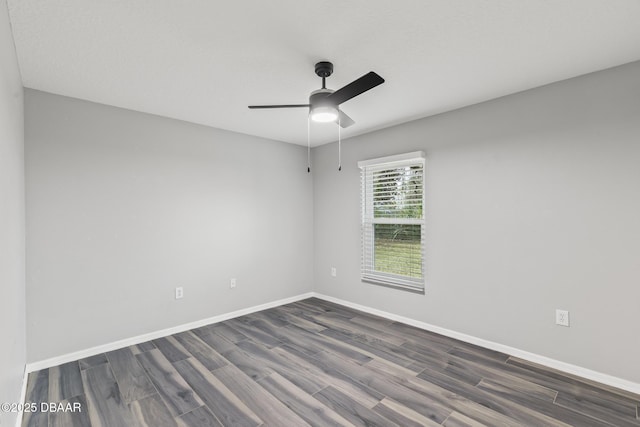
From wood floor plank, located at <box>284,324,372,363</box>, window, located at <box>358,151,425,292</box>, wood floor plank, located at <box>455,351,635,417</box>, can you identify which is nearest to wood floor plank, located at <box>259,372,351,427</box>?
wood floor plank, located at <box>284,324,372,363</box>

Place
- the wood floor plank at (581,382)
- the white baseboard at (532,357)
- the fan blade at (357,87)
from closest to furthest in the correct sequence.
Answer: the fan blade at (357,87), the wood floor plank at (581,382), the white baseboard at (532,357)

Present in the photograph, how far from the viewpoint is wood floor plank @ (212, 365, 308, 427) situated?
200cm

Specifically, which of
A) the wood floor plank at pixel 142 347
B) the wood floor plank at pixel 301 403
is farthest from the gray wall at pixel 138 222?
the wood floor plank at pixel 301 403

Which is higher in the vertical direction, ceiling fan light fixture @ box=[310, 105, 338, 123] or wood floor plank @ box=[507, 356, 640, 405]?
ceiling fan light fixture @ box=[310, 105, 338, 123]

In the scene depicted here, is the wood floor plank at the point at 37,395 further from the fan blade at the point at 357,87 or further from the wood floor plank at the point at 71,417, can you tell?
the fan blade at the point at 357,87

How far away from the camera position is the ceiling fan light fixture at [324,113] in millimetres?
2217

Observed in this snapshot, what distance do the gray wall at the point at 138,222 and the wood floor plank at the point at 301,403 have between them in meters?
1.61

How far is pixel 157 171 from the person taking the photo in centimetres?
334

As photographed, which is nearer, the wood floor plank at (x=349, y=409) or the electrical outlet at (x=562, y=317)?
the wood floor plank at (x=349, y=409)

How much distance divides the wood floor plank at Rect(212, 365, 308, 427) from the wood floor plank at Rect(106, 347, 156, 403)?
0.51 metres

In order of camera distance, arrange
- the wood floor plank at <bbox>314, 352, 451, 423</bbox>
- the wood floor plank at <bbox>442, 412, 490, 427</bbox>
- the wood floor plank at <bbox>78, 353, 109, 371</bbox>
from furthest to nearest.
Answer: the wood floor plank at <bbox>78, 353, 109, 371</bbox> < the wood floor plank at <bbox>314, 352, 451, 423</bbox> < the wood floor plank at <bbox>442, 412, 490, 427</bbox>

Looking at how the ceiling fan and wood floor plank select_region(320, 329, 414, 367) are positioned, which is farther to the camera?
wood floor plank select_region(320, 329, 414, 367)

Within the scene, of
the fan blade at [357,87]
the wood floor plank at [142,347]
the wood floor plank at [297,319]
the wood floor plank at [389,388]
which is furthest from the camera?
the wood floor plank at [297,319]

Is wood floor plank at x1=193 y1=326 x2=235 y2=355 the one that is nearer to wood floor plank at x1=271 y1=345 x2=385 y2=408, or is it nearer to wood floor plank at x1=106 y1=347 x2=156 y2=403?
wood floor plank at x1=271 y1=345 x2=385 y2=408
